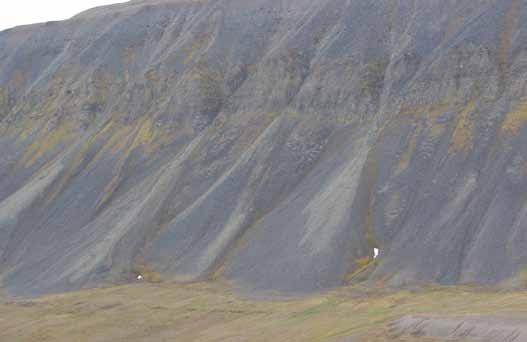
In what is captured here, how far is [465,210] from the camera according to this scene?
182ft

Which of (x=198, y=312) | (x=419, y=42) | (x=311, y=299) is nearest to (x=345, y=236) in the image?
(x=311, y=299)

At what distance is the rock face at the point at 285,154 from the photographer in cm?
5675

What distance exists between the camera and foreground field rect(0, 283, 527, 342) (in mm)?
42719

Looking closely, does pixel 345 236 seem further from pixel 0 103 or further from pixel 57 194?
pixel 0 103

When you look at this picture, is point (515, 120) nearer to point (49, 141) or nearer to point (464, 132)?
point (464, 132)

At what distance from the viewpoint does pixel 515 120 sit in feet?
193

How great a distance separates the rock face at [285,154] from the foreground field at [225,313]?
→ 2999 mm

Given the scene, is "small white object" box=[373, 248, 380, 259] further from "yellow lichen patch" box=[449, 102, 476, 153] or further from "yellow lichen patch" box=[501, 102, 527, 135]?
"yellow lichen patch" box=[501, 102, 527, 135]

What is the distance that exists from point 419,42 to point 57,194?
32.6 metres

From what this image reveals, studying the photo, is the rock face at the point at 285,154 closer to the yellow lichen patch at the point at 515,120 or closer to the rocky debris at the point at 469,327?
the yellow lichen patch at the point at 515,120

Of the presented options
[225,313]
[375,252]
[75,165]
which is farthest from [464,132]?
[75,165]

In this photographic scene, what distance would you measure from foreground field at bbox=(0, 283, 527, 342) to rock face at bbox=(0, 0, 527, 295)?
3.00 meters

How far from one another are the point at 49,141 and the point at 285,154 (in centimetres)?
3095

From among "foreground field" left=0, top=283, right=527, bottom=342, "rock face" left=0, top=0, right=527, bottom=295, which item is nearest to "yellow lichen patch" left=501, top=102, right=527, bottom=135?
"rock face" left=0, top=0, right=527, bottom=295
